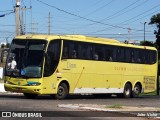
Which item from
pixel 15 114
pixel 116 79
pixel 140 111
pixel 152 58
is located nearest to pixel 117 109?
pixel 140 111

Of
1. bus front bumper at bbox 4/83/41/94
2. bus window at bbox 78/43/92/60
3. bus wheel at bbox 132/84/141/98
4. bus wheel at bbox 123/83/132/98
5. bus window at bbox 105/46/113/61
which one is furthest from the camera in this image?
bus wheel at bbox 132/84/141/98

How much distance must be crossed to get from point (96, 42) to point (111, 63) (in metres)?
2.02

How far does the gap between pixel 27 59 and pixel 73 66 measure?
3.04 meters

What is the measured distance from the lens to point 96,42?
27.6 m

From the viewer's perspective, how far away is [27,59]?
934 inches

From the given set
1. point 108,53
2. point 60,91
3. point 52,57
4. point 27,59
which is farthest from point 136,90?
point 27,59

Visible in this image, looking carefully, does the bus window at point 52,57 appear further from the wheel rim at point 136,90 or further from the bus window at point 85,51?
the wheel rim at point 136,90

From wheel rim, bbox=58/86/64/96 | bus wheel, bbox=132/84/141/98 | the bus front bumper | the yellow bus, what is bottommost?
bus wheel, bbox=132/84/141/98

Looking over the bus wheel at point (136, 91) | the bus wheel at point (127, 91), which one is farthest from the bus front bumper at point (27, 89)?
the bus wheel at point (136, 91)

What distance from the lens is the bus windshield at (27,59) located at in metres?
23.6

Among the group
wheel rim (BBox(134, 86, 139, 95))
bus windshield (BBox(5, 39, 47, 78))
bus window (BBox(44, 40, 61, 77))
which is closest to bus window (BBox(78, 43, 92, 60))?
bus window (BBox(44, 40, 61, 77))

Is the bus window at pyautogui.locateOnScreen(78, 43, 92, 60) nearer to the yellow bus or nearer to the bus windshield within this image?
the yellow bus

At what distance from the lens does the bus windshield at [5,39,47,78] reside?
2359cm

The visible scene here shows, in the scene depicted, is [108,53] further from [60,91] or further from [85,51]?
[60,91]
